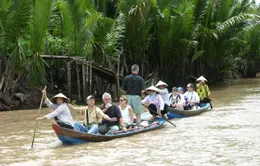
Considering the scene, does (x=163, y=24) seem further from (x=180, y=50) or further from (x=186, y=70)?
(x=186, y=70)

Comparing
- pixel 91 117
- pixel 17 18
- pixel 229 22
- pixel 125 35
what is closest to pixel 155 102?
pixel 91 117

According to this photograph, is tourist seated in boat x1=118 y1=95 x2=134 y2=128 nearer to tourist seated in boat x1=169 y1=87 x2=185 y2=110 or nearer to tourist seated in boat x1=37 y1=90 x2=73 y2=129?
tourist seated in boat x1=37 y1=90 x2=73 y2=129

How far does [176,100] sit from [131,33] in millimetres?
8137

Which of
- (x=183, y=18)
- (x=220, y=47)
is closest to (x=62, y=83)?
(x=183, y=18)

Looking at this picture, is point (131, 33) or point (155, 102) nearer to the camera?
point (155, 102)

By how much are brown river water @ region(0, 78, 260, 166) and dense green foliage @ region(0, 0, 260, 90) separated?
418 cm

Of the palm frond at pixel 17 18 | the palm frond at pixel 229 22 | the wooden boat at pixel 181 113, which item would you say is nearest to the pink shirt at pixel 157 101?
the wooden boat at pixel 181 113

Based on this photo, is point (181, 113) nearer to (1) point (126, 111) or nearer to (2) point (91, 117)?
(1) point (126, 111)

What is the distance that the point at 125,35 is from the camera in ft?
75.3

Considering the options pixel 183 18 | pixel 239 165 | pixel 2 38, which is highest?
pixel 183 18

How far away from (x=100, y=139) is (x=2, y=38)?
8.24 m

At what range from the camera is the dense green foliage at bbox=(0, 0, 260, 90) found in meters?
17.1

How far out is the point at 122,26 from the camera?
22.1m

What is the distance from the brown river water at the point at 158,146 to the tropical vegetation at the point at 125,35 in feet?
13.0
